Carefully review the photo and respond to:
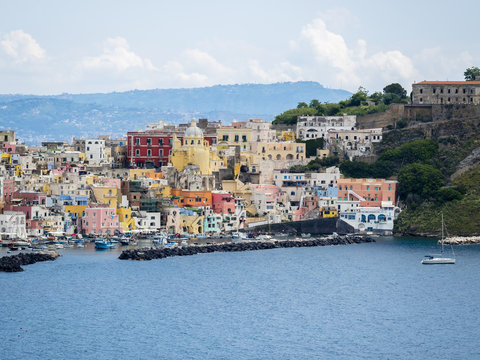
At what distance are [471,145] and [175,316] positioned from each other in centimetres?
4425

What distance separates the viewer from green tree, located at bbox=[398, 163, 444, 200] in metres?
84.7

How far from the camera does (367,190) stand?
85938 mm

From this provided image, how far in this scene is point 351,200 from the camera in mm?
85562

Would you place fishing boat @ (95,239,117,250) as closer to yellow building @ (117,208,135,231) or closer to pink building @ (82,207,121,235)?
pink building @ (82,207,121,235)

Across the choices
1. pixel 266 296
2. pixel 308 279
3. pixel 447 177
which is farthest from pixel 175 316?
pixel 447 177

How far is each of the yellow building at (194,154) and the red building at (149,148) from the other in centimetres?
381

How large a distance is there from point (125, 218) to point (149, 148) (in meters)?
16.4

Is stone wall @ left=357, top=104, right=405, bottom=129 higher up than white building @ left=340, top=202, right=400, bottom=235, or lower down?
higher up

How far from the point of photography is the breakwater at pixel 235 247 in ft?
227

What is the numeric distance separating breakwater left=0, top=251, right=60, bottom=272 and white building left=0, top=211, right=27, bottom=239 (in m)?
6.31

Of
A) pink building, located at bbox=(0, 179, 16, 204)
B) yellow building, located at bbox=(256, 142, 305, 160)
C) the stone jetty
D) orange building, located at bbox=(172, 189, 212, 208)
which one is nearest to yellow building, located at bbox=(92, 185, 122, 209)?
orange building, located at bbox=(172, 189, 212, 208)

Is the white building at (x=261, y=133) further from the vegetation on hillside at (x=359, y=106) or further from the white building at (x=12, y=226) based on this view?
the white building at (x=12, y=226)

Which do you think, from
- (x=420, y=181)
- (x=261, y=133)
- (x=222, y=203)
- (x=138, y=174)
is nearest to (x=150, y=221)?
(x=222, y=203)

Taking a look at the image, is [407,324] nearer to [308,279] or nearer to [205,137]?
[308,279]
